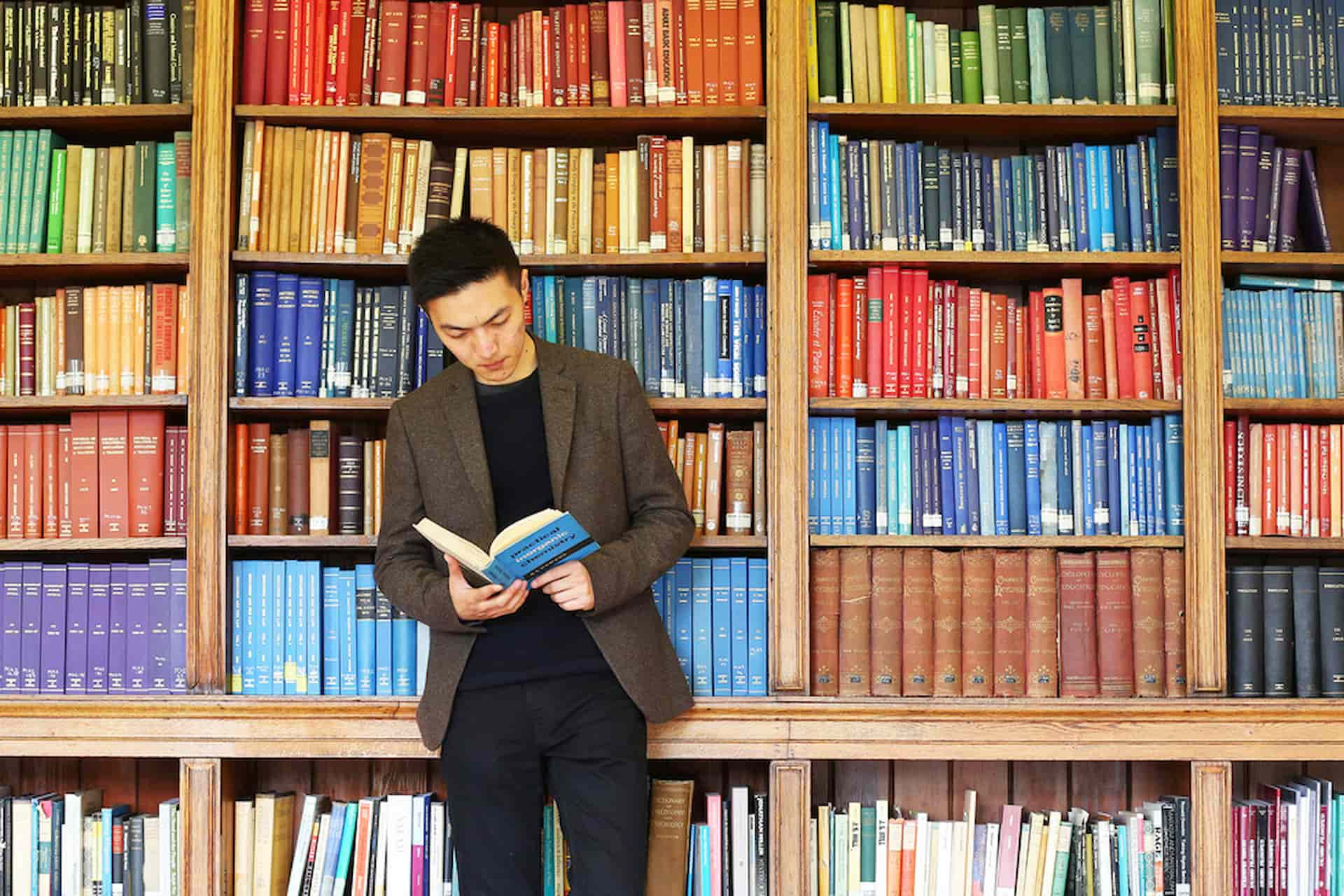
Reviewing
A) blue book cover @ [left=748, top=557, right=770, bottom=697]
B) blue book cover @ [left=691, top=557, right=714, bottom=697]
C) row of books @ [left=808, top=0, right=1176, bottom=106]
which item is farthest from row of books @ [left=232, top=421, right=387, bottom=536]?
row of books @ [left=808, top=0, right=1176, bottom=106]

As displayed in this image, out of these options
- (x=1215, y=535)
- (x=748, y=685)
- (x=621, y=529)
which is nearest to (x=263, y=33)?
(x=621, y=529)

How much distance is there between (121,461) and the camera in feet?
9.44

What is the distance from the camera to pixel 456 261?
2.30 meters

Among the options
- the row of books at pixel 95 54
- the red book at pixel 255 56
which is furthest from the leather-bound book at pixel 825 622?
the row of books at pixel 95 54

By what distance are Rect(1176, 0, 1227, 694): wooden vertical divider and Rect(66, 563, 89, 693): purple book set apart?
2354 mm

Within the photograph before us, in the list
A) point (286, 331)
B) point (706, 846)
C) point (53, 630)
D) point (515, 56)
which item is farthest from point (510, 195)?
point (706, 846)

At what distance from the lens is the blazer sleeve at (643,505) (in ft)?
7.80

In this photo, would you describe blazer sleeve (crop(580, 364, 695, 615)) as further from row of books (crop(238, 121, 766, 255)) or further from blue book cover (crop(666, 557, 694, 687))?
row of books (crop(238, 121, 766, 255))

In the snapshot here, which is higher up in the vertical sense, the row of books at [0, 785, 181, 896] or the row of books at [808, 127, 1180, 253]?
the row of books at [808, 127, 1180, 253]

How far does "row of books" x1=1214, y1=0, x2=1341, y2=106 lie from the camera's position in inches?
113

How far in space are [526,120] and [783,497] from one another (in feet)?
3.27

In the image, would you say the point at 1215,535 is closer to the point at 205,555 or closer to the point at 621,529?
the point at 621,529

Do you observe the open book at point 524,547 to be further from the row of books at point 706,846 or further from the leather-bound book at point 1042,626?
the leather-bound book at point 1042,626

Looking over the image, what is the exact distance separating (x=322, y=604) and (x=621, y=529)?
78cm
